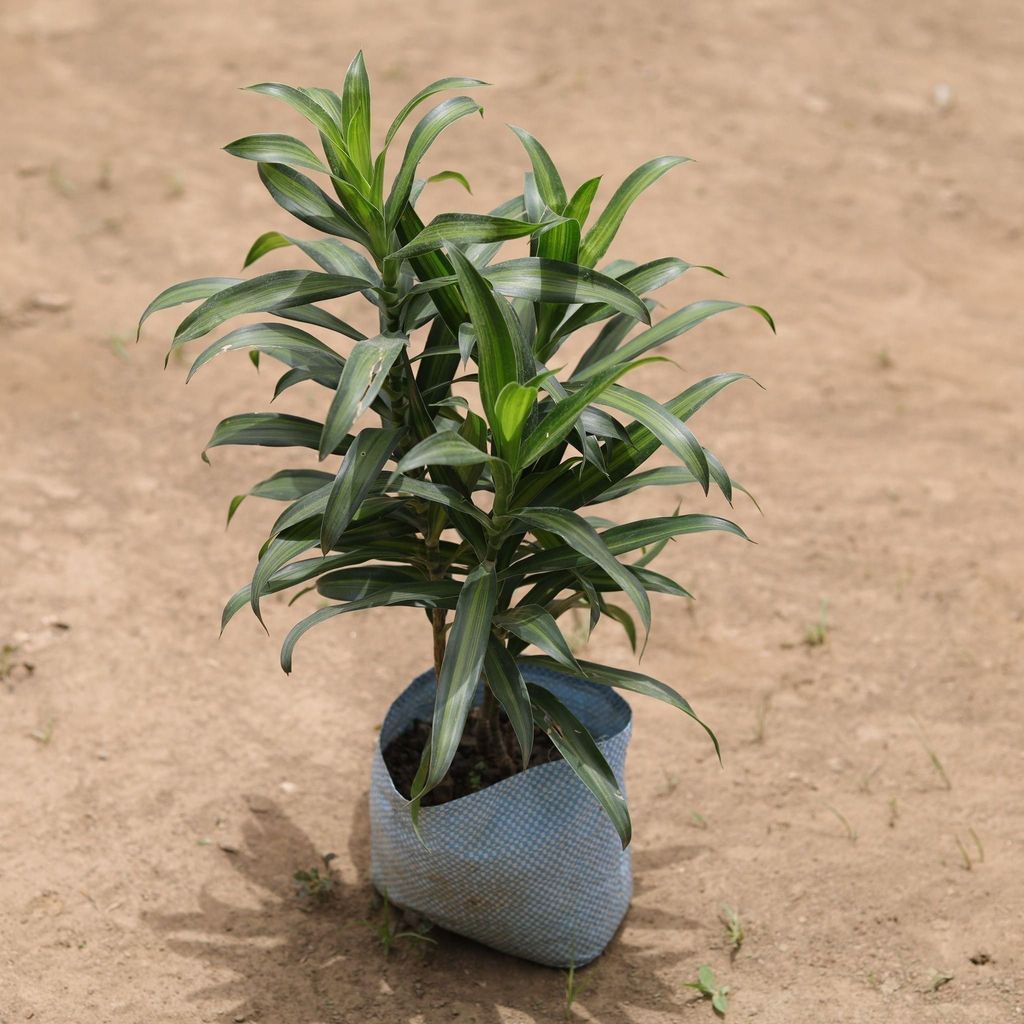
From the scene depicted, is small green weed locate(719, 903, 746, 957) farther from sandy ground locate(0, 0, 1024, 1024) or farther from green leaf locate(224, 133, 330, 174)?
green leaf locate(224, 133, 330, 174)

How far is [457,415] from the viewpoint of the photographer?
2633 mm

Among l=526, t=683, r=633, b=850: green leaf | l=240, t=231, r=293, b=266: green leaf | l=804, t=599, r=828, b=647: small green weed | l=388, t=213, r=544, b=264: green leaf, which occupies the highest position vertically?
l=388, t=213, r=544, b=264: green leaf

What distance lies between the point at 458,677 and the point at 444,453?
389 mm

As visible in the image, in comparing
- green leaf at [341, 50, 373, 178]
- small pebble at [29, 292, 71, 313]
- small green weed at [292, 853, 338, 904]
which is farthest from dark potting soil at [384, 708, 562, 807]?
small pebble at [29, 292, 71, 313]

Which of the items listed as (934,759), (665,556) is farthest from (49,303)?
(934,759)

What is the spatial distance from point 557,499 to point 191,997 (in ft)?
4.00

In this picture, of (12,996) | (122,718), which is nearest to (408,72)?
(122,718)

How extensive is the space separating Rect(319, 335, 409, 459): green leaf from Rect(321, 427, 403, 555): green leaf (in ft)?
0.28

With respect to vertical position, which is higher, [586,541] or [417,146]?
[417,146]

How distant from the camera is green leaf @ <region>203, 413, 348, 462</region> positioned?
8.11 feet

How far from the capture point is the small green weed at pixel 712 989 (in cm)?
264

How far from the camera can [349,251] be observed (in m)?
2.41

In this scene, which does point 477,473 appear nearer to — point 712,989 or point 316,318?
point 316,318

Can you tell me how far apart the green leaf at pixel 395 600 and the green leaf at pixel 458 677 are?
0.42 ft
